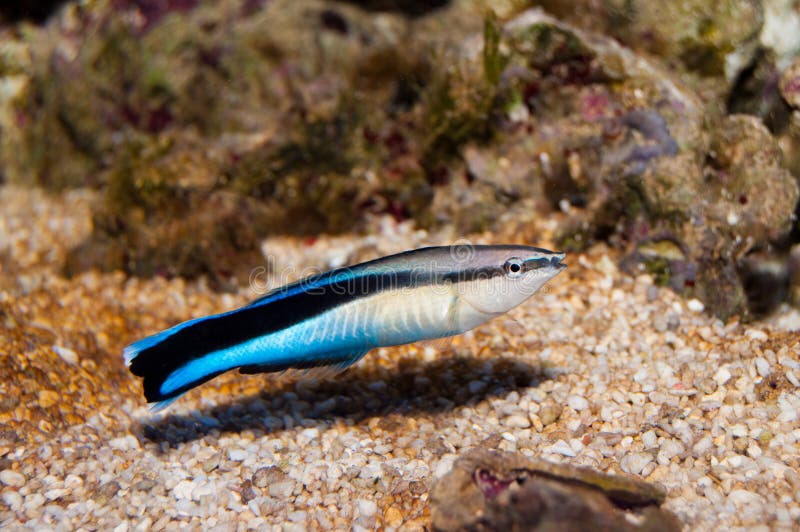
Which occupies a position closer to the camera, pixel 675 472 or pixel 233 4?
pixel 675 472

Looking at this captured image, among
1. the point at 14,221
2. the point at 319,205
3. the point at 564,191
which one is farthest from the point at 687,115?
the point at 14,221

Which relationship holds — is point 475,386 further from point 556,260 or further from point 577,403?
point 556,260

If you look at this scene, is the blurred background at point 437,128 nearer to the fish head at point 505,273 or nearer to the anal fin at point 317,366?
the fish head at point 505,273

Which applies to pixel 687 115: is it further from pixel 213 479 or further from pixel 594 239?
pixel 213 479

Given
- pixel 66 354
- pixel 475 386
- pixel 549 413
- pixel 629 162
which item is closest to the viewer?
pixel 549 413

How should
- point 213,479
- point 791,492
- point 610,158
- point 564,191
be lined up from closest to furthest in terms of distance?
1. point 791,492
2. point 213,479
3. point 610,158
4. point 564,191

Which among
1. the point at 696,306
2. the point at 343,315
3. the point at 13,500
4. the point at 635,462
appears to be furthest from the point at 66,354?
the point at 696,306
